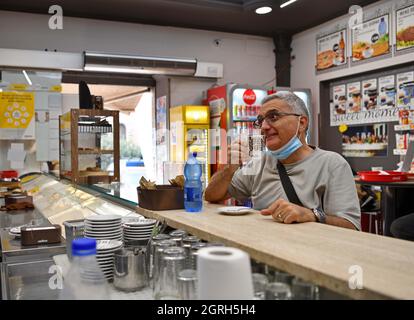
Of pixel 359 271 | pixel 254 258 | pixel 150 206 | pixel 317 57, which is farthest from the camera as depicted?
pixel 317 57

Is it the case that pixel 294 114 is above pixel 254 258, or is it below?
above

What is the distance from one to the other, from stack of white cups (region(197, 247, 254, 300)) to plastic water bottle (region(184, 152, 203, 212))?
927mm

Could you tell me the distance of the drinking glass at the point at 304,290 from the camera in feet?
3.16

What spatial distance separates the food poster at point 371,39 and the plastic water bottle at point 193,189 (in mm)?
4696

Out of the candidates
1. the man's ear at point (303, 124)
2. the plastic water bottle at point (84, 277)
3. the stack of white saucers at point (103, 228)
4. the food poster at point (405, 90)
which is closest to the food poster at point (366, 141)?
the food poster at point (405, 90)

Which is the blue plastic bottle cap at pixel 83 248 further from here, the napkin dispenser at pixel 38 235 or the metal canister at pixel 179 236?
the napkin dispenser at pixel 38 235

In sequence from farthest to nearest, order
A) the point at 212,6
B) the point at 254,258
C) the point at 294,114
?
the point at 212,6 < the point at 294,114 < the point at 254,258

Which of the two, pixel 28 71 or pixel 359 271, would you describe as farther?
pixel 28 71

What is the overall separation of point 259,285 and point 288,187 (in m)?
1.29

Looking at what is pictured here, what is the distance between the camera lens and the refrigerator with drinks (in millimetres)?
6320

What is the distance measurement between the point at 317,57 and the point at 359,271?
21.2 ft

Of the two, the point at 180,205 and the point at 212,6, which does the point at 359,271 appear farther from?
the point at 212,6

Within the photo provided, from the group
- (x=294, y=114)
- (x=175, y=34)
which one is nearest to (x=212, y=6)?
(x=175, y=34)

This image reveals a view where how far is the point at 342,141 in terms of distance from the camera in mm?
6445
